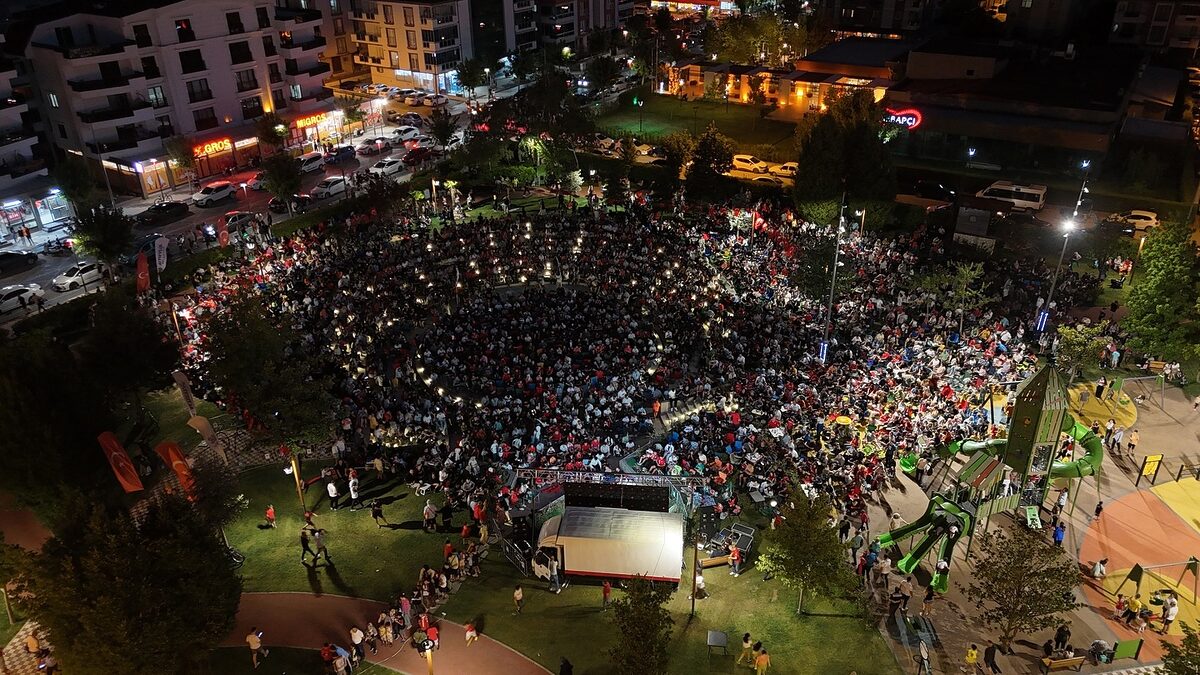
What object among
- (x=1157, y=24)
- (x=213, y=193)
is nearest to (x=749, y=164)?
(x=213, y=193)

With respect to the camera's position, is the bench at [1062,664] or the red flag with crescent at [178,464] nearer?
the bench at [1062,664]

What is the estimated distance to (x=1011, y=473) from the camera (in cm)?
2675

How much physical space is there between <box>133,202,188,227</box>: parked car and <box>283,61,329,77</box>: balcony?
728 inches

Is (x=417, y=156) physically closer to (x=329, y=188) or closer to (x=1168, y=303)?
(x=329, y=188)

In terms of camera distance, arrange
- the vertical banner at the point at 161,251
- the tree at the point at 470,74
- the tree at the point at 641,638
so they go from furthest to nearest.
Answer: the tree at the point at 470,74 → the vertical banner at the point at 161,251 → the tree at the point at 641,638

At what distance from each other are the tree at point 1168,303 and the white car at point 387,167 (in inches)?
1957

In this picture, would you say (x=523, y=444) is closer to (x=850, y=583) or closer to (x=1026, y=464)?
(x=850, y=583)

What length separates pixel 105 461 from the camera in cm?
2686

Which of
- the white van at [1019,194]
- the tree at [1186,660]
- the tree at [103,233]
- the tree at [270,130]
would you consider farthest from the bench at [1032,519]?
the tree at [270,130]

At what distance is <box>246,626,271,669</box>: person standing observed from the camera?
72.5ft

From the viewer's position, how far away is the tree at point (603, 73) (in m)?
82.6

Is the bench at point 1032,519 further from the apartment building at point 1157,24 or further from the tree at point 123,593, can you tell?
the apartment building at point 1157,24

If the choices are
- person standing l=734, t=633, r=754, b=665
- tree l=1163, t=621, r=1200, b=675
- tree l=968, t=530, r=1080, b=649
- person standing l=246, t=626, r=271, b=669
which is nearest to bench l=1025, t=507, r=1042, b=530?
tree l=968, t=530, r=1080, b=649

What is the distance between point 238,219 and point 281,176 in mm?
3913
